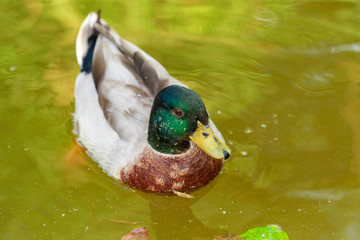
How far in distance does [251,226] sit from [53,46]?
371 cm

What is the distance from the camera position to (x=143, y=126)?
16.4 feet

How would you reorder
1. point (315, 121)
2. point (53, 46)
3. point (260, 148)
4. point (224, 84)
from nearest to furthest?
point (260, 148) → point (315, 121) → point (224, 84) → point (53, 46)

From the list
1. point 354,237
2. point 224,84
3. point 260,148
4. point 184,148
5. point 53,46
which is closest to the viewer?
point 354,237

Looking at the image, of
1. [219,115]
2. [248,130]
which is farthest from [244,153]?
[219,115]

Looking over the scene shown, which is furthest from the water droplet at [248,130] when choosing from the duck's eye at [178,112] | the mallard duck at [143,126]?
the duck's eye at [178,112]

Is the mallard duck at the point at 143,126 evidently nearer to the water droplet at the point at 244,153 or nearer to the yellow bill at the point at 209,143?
the yellow bill at the point at 209,143

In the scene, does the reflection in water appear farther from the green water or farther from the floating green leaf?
the floating green leaf

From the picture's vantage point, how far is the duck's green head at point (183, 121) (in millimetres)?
4457

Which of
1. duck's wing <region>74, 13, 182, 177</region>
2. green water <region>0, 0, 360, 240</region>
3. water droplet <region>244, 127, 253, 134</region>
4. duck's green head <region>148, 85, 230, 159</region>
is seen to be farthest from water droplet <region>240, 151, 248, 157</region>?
duck's wing <region>74, 13, 182, 177</region>

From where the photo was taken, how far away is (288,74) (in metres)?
6.56

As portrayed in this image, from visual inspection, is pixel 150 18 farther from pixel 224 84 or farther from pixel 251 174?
pixel 251 174

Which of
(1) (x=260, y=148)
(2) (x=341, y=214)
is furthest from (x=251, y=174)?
(2) (x=341, y=214)

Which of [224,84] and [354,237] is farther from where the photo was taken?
[224,84]

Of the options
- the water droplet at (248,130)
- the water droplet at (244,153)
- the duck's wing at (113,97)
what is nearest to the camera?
the duck's wing at (113,97)
